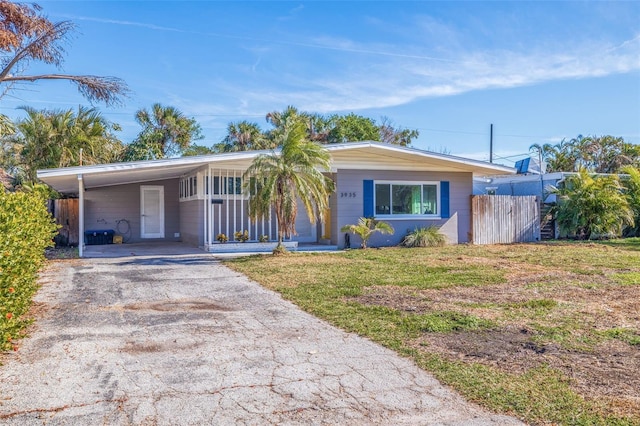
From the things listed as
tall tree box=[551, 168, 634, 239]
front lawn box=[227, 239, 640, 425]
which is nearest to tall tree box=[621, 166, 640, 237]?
tall tree box=[551, 168, 634, 239]

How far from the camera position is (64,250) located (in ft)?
45.1

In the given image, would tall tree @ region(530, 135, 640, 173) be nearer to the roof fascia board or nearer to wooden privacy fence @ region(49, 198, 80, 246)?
the roof fascia board

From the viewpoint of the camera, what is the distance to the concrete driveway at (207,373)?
304 cm

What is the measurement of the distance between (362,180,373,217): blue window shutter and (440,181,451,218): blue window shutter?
2.61 metres

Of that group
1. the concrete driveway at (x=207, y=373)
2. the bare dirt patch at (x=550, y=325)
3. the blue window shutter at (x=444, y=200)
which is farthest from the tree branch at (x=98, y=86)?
the blue window shutter at (x=444, y=200)

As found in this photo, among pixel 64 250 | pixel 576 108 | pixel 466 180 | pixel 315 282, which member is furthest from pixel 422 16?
pixel 576 108

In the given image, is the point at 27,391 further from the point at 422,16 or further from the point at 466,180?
the point at 466,180

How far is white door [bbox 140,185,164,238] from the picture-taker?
16828mm

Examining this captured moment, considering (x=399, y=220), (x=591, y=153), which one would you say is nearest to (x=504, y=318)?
(x=399, y=220)

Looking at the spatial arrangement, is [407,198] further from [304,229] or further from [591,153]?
[591,153]

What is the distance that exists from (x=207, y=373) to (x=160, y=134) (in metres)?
20.7

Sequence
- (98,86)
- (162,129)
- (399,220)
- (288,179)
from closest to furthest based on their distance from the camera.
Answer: (98,86), (288,179), (399,220), (162,129)

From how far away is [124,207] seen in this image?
16.6 metres

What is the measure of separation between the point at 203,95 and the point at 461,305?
83.1 ft
